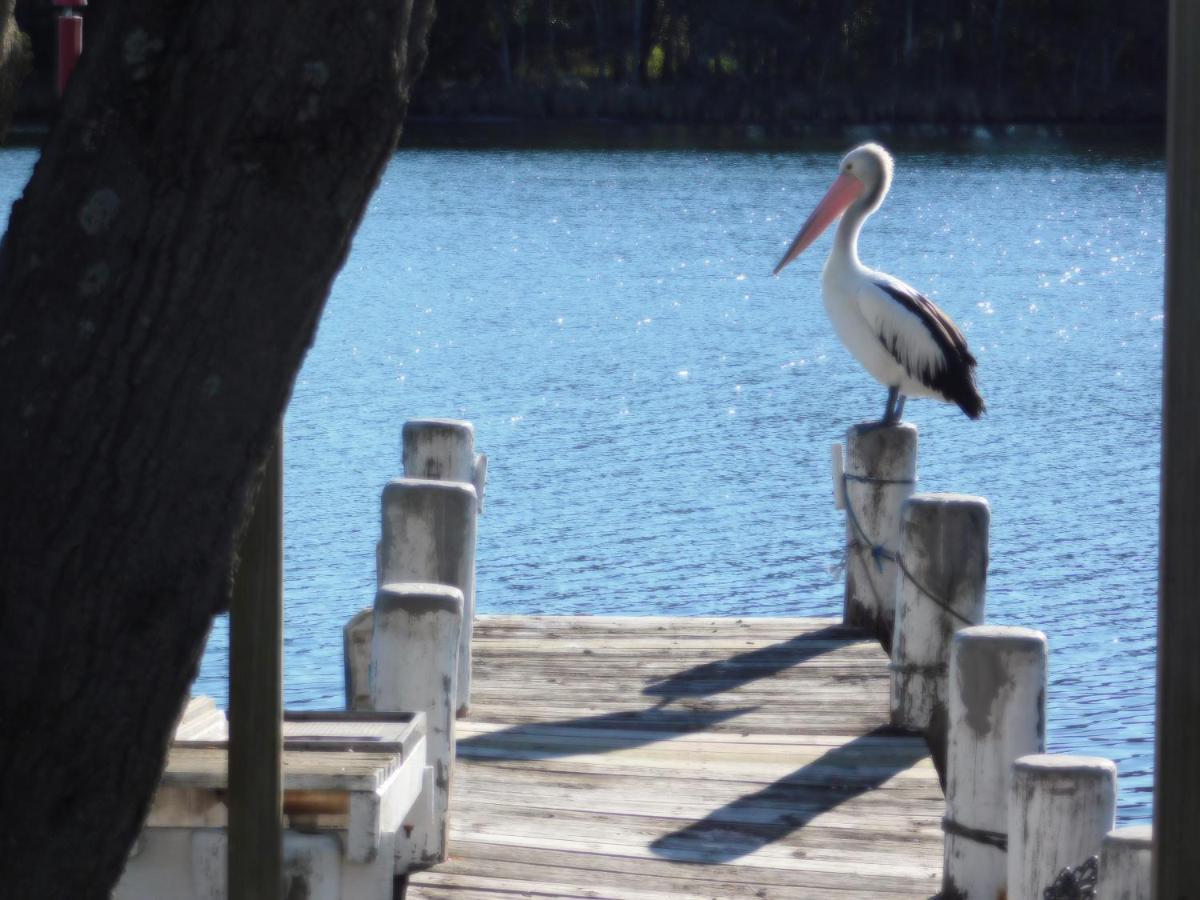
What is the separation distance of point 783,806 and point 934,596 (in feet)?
2.74

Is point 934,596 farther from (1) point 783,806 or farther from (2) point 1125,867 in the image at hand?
(2) point 1125,867

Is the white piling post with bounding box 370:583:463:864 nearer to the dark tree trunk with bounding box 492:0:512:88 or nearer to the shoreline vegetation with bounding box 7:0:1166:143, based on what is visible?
the shoreline vegetation with bounding box 7:0:1166:143

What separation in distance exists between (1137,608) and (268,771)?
7.66 m

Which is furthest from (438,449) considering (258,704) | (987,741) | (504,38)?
(504,38)

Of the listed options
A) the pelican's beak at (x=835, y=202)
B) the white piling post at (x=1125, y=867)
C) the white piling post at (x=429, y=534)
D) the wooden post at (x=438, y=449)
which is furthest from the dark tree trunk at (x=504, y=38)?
the white piling post at (x=1125, y=867)

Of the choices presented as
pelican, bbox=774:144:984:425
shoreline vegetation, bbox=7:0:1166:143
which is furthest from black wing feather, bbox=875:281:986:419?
shoreline vegetation, bbox=7:0:1166:143

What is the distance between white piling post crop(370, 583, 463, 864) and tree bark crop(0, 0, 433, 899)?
7.96 ft

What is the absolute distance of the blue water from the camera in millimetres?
9453

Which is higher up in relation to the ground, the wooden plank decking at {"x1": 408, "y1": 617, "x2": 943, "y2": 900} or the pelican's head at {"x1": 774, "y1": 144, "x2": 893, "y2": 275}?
the pelican's head at {"x1": 774, "y1": 144, "x2": 893, "y2": 275}

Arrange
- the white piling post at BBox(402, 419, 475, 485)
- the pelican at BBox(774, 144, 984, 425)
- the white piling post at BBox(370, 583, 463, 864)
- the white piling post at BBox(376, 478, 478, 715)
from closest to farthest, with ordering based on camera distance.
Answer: the white piling post at BBox(370, 583, 463, 864) < the white piling post at BBox(376, 478, 478, 715) < the white piling post at BBox(402, 419, 475, 485) < the pelican at BBox(774, 144, 984, 425)

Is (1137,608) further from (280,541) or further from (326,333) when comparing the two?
(326,333)

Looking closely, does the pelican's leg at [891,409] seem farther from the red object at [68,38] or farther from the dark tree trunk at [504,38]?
the dark tree trunk at [504,38]

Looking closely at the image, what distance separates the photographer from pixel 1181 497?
6.33 feet

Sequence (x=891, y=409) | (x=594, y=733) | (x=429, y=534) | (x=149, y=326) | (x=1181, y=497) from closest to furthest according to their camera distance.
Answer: (x=149, y=326), (x=1181, y=497), (x=594, y=733), (x=429, y=534), (x=891, y=409)
